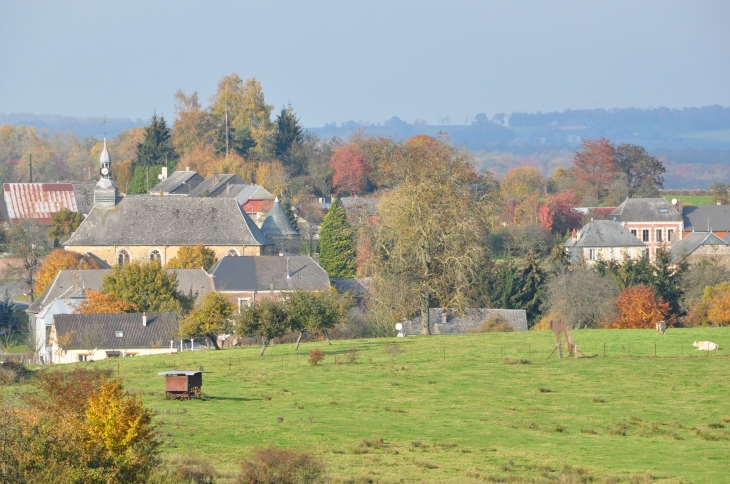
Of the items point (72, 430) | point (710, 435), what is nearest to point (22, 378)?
point (72, 430)

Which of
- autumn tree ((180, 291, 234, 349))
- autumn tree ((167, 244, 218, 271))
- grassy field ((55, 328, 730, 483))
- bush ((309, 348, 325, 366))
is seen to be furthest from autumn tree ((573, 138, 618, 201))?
bush ((309, 348, 325, 366))

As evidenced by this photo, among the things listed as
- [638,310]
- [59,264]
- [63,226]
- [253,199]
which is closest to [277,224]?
[253,199]

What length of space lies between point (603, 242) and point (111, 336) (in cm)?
5224

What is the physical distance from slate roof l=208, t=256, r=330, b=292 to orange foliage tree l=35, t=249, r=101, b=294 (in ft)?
31.5

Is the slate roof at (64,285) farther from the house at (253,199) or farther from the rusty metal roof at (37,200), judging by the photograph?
the rusty metal roof at (37,200)

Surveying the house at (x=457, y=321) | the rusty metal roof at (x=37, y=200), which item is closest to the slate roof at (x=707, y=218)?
the house at (x=457, y=321)

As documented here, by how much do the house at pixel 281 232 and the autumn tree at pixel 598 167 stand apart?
45.3 meters

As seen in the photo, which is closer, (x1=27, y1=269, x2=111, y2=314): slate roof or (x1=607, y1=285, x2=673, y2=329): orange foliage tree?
(x1=607, y1=285, x2=673, y2=329): orange foliage tree

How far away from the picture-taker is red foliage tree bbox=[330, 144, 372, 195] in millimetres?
119562

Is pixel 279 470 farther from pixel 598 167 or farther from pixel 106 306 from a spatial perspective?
pixel 598 167

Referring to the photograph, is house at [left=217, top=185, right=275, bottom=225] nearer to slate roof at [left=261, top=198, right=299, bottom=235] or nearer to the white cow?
slate roof at [left=261, top=198, right=299, bottom=235]

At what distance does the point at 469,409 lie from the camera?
3253cm

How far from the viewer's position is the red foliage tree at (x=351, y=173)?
392ft

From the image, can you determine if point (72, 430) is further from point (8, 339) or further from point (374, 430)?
point (8, 339)
